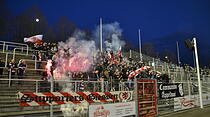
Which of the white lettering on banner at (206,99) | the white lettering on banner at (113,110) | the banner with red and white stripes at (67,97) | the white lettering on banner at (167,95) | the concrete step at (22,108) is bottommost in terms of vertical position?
the white lettering on banner at (206,99)

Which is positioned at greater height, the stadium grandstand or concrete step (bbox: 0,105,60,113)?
the stadium grandstand

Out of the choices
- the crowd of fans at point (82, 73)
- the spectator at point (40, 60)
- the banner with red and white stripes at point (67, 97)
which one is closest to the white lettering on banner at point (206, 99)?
the crowd of fans at point (82, 73)

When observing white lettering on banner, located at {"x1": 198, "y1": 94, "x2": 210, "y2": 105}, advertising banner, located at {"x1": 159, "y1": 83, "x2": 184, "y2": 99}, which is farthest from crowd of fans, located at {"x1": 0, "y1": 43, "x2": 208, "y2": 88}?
white lettering on banner, located at {"x1": 198, "y1": 94, "x2": 210, "y2": 105}

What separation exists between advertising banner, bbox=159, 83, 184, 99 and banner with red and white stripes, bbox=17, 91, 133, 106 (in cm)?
308

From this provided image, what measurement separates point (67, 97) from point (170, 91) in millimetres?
7390

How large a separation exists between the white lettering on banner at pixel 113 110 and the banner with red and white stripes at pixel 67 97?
0.89ft

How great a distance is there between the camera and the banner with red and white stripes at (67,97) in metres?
6.72

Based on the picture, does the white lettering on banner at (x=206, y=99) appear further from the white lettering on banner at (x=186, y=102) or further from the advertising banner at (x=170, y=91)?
the advertising banner at (x=170, y=91)

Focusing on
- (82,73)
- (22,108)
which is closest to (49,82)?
(22,108)

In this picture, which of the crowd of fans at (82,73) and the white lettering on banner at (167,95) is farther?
the white lettering on banner at (167,95)

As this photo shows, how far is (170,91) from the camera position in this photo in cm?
→ 1243

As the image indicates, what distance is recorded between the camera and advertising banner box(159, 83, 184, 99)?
38.8 ft

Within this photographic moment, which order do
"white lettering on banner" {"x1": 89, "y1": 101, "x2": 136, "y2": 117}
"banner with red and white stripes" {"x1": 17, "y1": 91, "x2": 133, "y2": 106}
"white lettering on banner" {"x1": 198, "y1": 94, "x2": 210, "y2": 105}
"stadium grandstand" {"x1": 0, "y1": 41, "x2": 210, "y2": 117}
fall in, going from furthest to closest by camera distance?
"white lettering on banner" {"x1": 198, "y1": 94, "x2": 210, "y2": 105} → "white lettering on banner" {"x1": 89, "y1": 101, "x2": 136, "y2": 117} → "stadium grandstand" {"x1": 0, "y1": 41, "x2": 210, "y2": 117} → "banner with red and white stripes" {"x1": 17, "y1": 91, "x2": 133, "y2": 106}

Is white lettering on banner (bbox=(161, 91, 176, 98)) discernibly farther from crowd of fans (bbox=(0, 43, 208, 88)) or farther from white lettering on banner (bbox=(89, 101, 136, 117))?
white lettering on banner (bbox=(89, 101, 136, 117))
